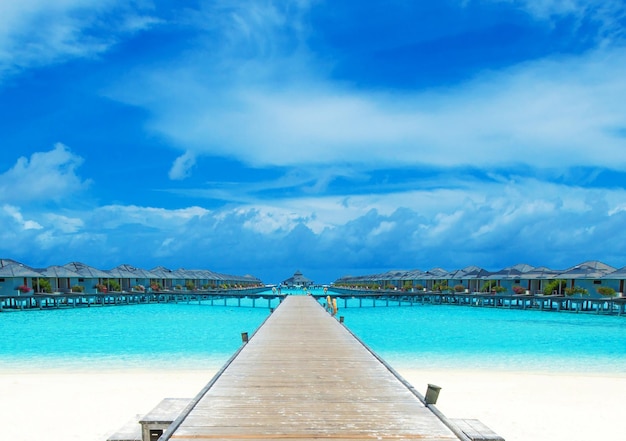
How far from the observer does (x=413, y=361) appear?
18.7 metres

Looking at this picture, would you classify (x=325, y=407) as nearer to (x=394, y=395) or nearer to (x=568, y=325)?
(x=394, y=395)

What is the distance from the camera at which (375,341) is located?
80.6 feet

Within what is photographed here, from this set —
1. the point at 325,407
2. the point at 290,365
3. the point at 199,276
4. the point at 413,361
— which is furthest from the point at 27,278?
the point at 325,407

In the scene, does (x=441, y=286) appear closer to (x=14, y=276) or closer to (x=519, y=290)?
(x=519, y=290)

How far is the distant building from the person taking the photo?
105 metres

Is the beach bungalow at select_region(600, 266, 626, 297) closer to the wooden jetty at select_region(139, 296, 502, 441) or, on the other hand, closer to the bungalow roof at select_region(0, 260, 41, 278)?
the wooden jetty at select_region(139, 296, 502, 441)

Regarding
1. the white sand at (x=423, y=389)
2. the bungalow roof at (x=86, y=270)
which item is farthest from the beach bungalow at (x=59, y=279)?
the white sand at (x=423, y=389)

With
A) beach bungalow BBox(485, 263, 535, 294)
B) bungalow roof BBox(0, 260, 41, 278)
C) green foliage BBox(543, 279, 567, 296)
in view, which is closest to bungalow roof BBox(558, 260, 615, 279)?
green foliage BBox(543, 279, 567, 296)

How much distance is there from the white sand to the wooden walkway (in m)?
3.32

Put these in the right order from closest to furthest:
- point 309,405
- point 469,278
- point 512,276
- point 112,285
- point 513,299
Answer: point 309,405
point 513,299
point 512,276
point 112,285
point 469,278

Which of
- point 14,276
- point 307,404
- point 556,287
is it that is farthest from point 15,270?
point 556,287

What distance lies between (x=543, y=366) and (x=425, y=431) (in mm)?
15078

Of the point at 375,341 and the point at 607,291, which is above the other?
the point at 607,291

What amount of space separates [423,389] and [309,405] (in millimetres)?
8509
